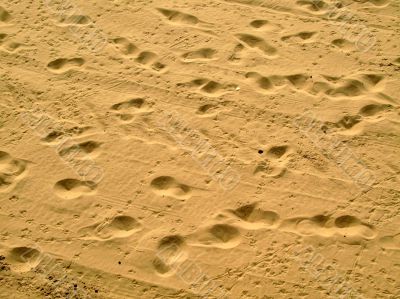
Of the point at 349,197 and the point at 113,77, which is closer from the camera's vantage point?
the point at 349,197

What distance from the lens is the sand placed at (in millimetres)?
3416

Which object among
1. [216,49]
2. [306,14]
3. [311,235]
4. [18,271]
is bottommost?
[18,271]

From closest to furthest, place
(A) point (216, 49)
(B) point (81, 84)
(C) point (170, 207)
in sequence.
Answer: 1. (C) point (170, 207)
2. (B) point (81, 84)
3. (A) point (216, 49)

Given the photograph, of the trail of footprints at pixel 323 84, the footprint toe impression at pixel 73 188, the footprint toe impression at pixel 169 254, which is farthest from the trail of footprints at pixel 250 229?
the trail of footprints at pixel 323 84

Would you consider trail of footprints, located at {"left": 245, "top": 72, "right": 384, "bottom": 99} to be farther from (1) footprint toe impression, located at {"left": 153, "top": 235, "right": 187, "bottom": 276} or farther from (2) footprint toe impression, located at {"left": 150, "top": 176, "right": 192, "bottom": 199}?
(1) footprint toe impression, located at {"left": 153, "top": 235, "right": 187, "bottom": 276}

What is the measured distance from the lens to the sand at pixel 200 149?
3.42m

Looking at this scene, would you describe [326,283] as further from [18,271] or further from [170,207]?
[18,271]

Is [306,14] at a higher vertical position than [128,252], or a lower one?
higher

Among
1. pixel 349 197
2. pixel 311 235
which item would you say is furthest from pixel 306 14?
pixel 311 235

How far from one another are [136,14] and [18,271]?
3.26 m

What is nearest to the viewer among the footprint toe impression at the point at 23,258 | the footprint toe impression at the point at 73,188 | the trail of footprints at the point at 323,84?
the footprint toe impression at the point at 23,258

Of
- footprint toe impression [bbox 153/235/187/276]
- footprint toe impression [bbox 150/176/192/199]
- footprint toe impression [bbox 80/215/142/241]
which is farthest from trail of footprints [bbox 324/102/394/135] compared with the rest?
footprint toe impression [bbox 80/215/142/241]

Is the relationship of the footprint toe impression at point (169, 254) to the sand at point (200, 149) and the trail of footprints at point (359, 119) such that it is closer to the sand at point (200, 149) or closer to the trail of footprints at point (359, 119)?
the sand at point (200, 149)

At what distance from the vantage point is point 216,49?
4.69 m
